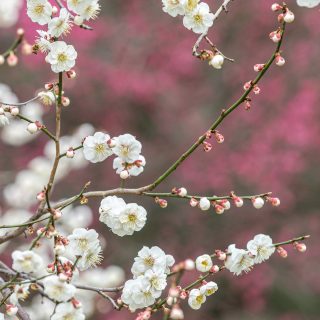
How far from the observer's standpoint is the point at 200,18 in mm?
1702

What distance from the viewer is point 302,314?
6156 mm

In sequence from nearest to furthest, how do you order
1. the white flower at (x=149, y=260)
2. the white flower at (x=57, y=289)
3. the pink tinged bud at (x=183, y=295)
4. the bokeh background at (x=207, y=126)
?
the white flower at (x=57, y=289) → the pink tinged bud at (x=183, y=295) → the white flower at (x=149, y=260) → the bokeh background at (x=207, y=126)

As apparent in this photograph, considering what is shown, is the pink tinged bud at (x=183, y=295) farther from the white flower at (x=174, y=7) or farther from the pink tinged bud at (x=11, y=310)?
the white flower at (x=174, y=7)

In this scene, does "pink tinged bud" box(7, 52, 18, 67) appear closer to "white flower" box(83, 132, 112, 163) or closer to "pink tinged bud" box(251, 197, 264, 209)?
"white flower" box(83, 132, 112, 163)

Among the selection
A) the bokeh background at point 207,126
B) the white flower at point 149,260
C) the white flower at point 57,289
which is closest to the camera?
the white flower at point 57,289

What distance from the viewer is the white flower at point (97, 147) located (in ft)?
5.50

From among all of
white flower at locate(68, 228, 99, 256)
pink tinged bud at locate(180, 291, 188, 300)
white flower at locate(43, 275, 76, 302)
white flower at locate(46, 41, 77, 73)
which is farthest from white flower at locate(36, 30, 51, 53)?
pink tinged bud at locate(180, 291, 188, 300)

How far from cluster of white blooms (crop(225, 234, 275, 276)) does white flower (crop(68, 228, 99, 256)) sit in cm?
34

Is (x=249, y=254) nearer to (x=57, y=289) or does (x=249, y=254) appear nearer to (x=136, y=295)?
(x=136, y=295)

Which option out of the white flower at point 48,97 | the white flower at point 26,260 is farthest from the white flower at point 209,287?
the white flower at point 48,97

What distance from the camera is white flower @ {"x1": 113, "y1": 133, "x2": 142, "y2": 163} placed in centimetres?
162

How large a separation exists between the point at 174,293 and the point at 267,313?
202 inches

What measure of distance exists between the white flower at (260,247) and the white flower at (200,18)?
55 cm

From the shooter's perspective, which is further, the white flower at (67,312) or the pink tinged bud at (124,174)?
the pink tinged bud at (124,174)
